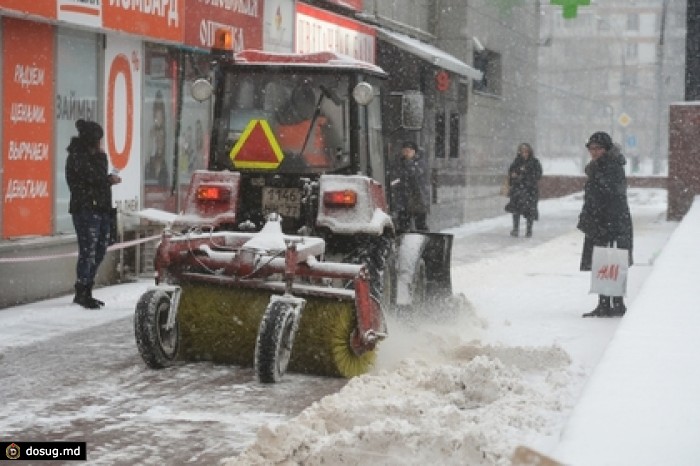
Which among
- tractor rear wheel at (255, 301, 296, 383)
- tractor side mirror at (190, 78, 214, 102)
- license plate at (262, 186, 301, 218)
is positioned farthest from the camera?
tractor side mirror at (190, 78, 214, 102)

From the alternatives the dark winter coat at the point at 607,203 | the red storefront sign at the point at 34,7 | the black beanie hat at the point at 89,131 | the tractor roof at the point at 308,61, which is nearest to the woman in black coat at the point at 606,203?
the dark winter coat at the point at 607,203

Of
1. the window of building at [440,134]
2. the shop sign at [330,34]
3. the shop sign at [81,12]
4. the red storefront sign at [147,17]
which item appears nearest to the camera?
the shop sign at [81,12]

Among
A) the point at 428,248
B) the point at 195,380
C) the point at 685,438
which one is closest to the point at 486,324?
the point at 428,248

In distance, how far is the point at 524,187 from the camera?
2402 cm

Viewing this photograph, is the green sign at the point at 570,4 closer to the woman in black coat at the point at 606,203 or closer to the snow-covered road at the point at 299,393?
the woman in black coat at the point at 606,203

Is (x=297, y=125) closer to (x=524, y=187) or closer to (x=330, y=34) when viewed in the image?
(x=330, y=34)

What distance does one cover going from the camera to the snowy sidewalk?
4.58 metres

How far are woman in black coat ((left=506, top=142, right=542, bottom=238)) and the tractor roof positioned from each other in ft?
45.4

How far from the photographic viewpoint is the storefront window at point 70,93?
44.4 feet

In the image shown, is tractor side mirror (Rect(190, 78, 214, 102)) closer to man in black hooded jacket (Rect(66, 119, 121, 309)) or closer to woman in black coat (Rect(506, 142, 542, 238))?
man in black hooded jacket (Rect(66, 119, 121, 309))

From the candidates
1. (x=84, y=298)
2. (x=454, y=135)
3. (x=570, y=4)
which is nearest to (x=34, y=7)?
(x=84, y=298)

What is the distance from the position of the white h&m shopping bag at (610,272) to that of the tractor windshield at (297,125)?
315cm

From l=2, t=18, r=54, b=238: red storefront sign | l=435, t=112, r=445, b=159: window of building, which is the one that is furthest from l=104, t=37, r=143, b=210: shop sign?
l=435, t=112, r=445, b=159: window of building

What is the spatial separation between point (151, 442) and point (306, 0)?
13.9 meters
